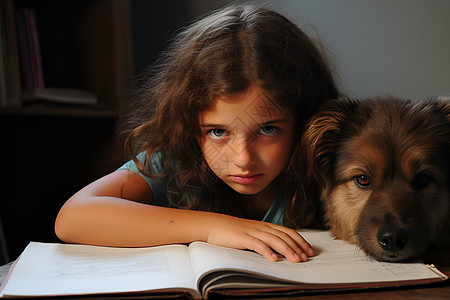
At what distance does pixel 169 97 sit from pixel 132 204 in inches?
13.6

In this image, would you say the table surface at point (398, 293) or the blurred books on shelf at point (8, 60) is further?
the blurred books on shelf at point (8, 60)

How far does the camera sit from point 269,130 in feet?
4.30

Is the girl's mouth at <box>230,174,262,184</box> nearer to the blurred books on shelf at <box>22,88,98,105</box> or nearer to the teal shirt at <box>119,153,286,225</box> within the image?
the teal shirt at <box>119,153,286,225</box>

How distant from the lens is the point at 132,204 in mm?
1244

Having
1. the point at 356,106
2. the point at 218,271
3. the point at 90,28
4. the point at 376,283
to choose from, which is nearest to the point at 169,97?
the point at 356,106

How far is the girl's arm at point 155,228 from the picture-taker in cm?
109

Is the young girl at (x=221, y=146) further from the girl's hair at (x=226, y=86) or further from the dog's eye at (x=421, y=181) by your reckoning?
the dog's eye at (x=421, y=181)

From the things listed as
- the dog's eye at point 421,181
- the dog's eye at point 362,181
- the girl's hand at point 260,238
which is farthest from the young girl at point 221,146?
the dog's eye at point 421,181

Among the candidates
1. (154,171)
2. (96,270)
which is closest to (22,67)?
(154,171)

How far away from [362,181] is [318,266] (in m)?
0.32

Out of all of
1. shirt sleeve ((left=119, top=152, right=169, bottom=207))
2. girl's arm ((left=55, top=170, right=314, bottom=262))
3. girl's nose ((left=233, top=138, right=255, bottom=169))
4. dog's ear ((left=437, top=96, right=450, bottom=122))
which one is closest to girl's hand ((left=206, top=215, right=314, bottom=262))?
girl's arm ((left=55, top=170, right=314, bottom=262))

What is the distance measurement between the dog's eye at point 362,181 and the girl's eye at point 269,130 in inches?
9.8

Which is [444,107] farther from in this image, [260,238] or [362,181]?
[260,238]

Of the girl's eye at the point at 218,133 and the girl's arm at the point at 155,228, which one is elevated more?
the girl's eye at the point at 218,133
